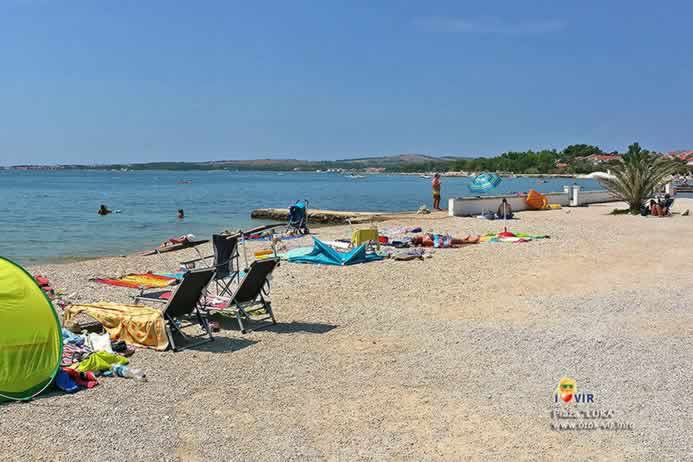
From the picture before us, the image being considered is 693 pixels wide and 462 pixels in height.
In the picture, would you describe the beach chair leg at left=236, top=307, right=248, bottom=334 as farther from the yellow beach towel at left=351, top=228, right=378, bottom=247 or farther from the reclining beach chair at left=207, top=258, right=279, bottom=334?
the yellow beach towel at left=351, top=228, right=378, bottom=247

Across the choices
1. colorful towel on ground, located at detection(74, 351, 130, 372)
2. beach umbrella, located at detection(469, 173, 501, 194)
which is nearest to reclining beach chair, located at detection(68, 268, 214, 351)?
colorful towel on ground, located at detection(74, 351, 130, 372)

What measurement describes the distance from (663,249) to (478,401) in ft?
37.4

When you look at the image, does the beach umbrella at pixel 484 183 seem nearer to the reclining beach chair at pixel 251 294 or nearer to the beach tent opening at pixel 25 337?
the reclining beach chair at pixel 251 294

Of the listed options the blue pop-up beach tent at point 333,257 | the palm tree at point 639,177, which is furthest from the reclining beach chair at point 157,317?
the palm tree at point 639,177

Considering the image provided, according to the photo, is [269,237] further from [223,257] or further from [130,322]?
[130,322]

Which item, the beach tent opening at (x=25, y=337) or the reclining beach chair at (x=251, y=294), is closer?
the beach tent opening at (x=25, y=337)

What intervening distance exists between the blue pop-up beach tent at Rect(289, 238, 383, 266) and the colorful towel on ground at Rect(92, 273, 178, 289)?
285cm

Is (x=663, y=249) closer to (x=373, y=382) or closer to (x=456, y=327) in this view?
(x=456, y=327)

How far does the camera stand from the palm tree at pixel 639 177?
83.6ft

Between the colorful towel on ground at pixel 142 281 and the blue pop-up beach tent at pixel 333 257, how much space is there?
2.85 meters

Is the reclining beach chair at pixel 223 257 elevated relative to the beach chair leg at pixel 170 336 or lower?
elevated

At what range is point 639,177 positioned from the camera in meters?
25.7

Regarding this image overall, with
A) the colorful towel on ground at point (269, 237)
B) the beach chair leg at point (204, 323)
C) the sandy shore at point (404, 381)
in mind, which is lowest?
the colorful towel on ground at point (269, 237)

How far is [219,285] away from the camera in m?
10.1
